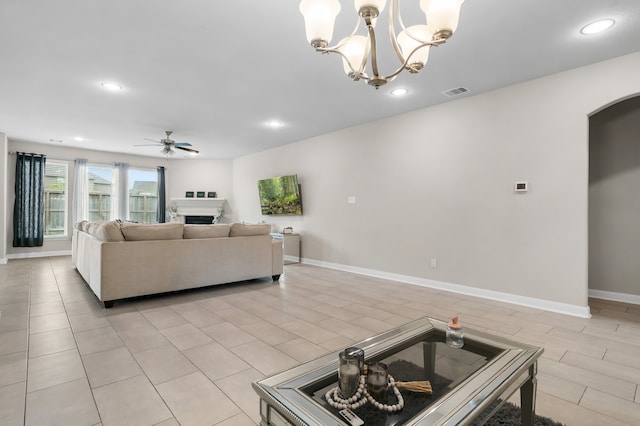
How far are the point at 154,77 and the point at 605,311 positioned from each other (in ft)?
18.7

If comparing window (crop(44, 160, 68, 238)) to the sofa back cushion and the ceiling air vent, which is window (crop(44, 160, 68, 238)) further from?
the ceiling air vent

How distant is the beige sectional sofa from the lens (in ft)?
11.5

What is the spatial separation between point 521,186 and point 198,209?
7913 millimetres

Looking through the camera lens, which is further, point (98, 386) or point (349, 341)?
point (349, 341)

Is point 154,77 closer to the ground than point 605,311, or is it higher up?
higher up

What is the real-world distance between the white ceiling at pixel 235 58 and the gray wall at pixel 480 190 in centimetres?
29

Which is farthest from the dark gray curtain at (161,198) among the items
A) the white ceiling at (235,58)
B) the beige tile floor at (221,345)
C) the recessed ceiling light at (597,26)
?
the recessed ceiling light at (597,26)

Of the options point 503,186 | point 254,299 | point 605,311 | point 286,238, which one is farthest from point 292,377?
point 286,238

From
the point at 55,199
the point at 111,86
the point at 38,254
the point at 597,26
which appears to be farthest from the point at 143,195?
the point at 597,26

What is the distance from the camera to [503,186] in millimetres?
3883

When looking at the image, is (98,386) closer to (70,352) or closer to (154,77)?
(70,352)

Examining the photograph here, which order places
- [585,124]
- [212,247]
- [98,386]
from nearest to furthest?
1. [98,386]
2. [585,124]
3. [212,247]

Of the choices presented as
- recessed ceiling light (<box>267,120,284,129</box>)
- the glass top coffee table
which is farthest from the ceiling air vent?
the glass top coffee table

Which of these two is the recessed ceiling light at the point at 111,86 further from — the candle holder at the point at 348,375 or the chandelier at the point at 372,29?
the candle holder at the point at 348,375
